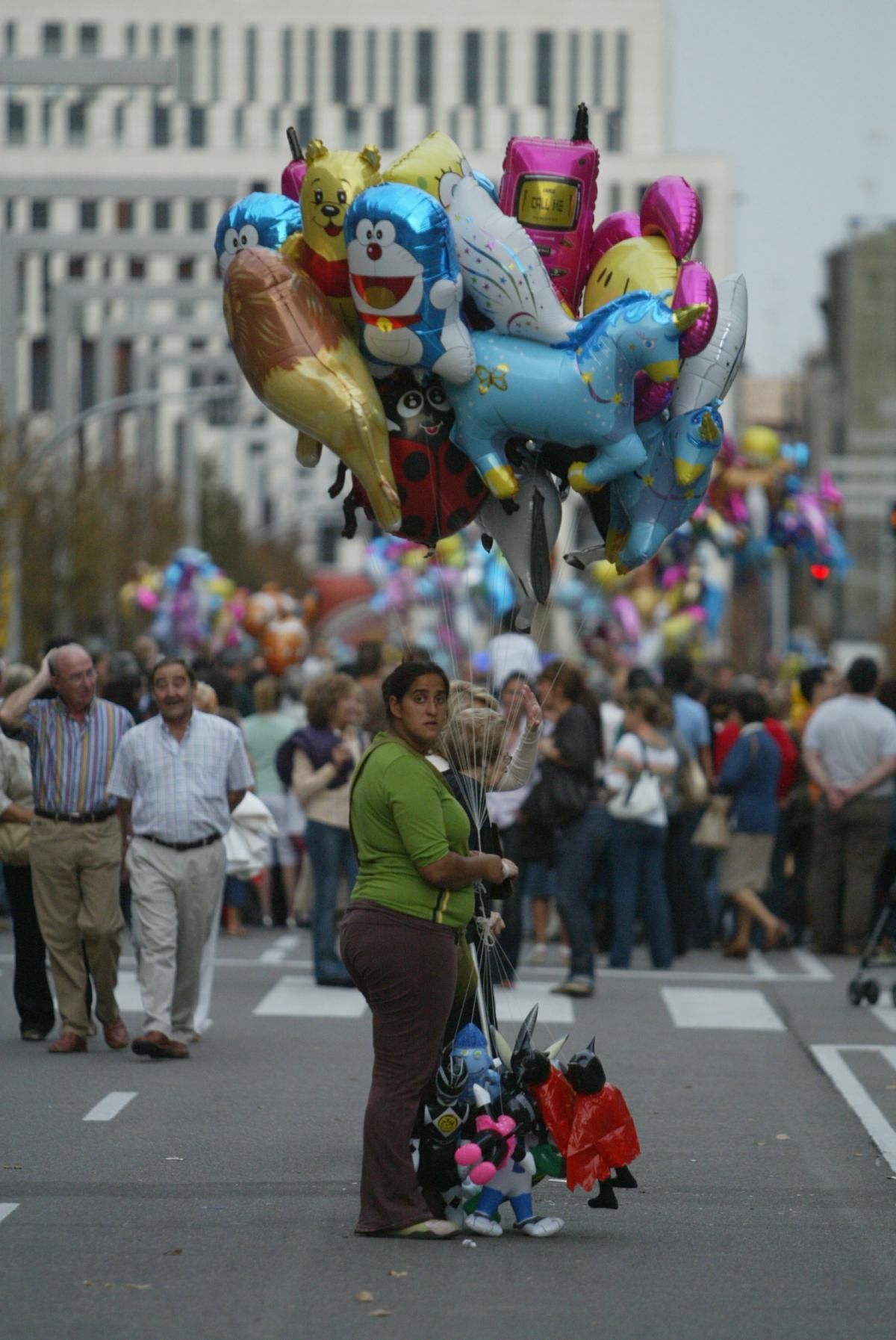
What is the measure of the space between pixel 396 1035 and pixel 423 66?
98.7 m

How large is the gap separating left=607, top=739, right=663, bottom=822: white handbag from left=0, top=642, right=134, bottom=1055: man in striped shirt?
472cm

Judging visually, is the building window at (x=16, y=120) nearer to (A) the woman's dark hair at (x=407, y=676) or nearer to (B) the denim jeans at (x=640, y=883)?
(B) the denim jeans at (x=640, y=883)

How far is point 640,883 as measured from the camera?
16203 millimetres

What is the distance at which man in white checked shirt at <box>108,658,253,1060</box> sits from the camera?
1159 cm

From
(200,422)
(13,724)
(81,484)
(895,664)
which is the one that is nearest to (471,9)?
(200,422)

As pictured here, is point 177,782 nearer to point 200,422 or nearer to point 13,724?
point 13,724

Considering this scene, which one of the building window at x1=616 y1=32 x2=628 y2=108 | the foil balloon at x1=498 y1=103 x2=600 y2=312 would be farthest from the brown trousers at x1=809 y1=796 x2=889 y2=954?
the building window at x1=616 y1=32 x2=628 y2=108

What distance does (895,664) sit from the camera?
68.8m

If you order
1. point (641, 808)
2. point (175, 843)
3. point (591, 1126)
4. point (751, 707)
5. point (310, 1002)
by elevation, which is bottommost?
point (310, 1002)

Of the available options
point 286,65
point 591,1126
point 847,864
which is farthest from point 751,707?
point 286,65

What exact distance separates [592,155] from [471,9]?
320 ft

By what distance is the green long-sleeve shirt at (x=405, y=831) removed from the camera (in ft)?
25.9

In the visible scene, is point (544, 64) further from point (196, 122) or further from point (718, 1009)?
point (718, 1009)

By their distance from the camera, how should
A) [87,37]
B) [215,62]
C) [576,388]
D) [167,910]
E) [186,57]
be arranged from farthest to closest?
[215,62] → [186,57] → [87,37] → [167,910] → [576,388]
